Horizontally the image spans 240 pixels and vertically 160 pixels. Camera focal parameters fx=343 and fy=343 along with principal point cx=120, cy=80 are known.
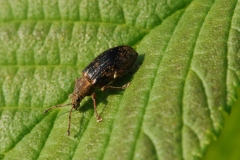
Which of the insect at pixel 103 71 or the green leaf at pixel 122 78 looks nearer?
the green leaf at pixel 122 78

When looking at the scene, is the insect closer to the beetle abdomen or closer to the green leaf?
the beetle abdomen

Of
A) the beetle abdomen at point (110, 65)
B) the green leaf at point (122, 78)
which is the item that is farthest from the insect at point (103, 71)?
the green leaf at point (122, 78)

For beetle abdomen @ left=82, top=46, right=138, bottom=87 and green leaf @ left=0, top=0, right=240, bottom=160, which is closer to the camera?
green leaf @ left=0, top=0, right=240, bottom=160

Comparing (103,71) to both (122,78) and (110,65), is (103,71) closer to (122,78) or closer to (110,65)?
(110,65)

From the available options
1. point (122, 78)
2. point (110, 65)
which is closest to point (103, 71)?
point (110, 65)

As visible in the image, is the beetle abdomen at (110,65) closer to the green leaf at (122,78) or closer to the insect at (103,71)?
the insect at (103,71)

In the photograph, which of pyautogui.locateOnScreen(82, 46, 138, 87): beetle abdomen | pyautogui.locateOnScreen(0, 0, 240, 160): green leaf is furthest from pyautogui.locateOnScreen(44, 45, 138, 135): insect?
pyautogui.locateOnScreen(0, 0, 240, 160): green leaf

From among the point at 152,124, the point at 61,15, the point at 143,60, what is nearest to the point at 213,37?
the point at 143,60
